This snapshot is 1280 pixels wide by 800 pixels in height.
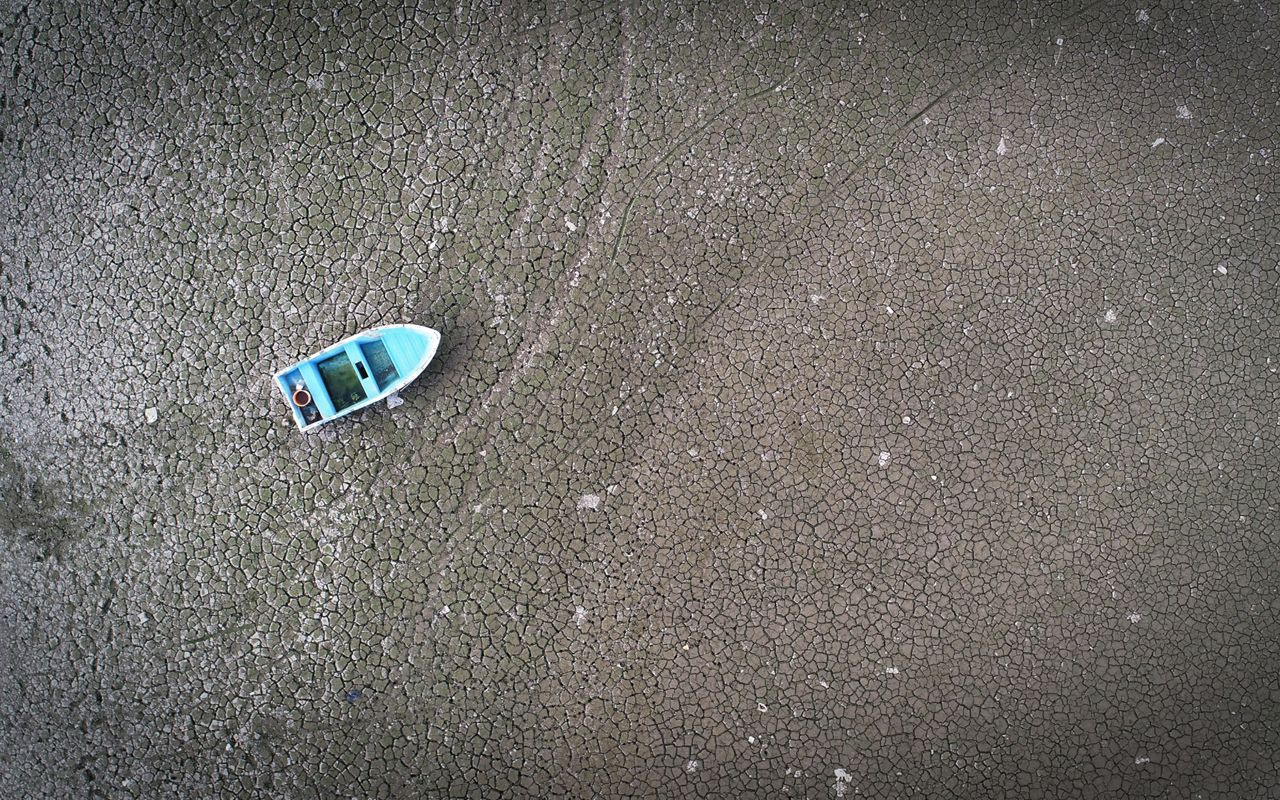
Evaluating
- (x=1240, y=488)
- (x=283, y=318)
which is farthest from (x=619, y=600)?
(x=1240, y=488)

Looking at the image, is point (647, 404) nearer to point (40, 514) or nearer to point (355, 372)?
point (355, 372)

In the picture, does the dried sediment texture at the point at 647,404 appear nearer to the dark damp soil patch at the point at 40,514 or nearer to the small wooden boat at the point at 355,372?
the dark damp soil patch at the point at 40,514

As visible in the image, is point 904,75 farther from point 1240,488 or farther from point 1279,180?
point 1240,488

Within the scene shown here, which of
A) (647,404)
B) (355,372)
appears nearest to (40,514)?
(355,372)

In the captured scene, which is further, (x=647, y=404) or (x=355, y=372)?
(x=647, y=404)

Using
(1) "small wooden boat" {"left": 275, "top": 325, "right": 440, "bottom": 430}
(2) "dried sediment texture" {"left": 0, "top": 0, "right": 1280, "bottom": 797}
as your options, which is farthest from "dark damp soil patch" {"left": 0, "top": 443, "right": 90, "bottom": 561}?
(1) "small wooden boat" {"left": 275, "top": 325, "right": 440, "bottom": 430}
